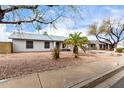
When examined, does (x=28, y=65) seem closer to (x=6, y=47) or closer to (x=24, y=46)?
(x=6, y=47)

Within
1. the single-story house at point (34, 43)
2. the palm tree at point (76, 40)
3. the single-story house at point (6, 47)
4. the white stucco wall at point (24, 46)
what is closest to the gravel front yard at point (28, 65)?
the palm tree at point (76, 40)

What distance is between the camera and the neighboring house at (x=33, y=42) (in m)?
19.9

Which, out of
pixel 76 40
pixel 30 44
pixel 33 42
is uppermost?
pixel 76 40

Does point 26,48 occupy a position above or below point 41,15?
below

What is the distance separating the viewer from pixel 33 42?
2153 centimetres

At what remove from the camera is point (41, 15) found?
7.85m

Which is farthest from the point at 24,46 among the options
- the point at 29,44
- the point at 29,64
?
the point at 29,64

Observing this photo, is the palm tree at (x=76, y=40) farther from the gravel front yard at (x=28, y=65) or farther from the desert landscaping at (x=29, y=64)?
the gravel front yard at (x=28, y=65)

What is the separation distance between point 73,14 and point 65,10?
513 millimetres

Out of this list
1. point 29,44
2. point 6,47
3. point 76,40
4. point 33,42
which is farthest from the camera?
point 33,42

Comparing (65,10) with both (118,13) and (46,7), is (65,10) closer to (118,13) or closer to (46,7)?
(46,7)
